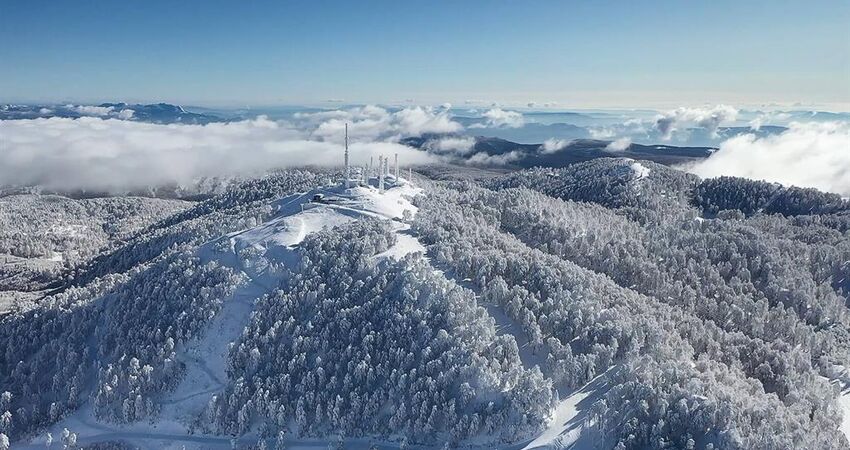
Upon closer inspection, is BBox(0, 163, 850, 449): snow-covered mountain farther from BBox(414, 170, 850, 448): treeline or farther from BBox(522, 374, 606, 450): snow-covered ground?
BBox(414, 170, 850, 448): treeline

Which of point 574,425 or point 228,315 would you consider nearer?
point 574,425

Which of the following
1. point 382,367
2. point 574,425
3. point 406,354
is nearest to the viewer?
point 574,425

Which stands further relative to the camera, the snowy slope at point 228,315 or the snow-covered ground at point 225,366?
the snowy slope at point 228,315

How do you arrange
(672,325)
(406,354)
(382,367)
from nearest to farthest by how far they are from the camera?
(382,367)
(406,354)
(672,325)

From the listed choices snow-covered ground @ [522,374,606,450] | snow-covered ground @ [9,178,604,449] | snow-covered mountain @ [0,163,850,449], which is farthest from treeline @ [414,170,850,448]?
snow-covered ground @ [9,178,604,449]

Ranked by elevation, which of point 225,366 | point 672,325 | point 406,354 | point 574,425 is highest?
point 672,325

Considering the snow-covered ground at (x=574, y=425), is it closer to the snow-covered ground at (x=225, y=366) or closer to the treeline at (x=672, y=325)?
the snow-covered ground at (x=225, y=366)

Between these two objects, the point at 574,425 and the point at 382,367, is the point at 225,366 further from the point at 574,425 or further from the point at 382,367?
the point at 574,425

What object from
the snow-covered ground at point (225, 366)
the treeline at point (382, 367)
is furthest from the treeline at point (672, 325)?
the treeline at point (382, 367)

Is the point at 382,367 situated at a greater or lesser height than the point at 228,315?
lesser

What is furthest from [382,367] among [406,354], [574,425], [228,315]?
[228,315]
